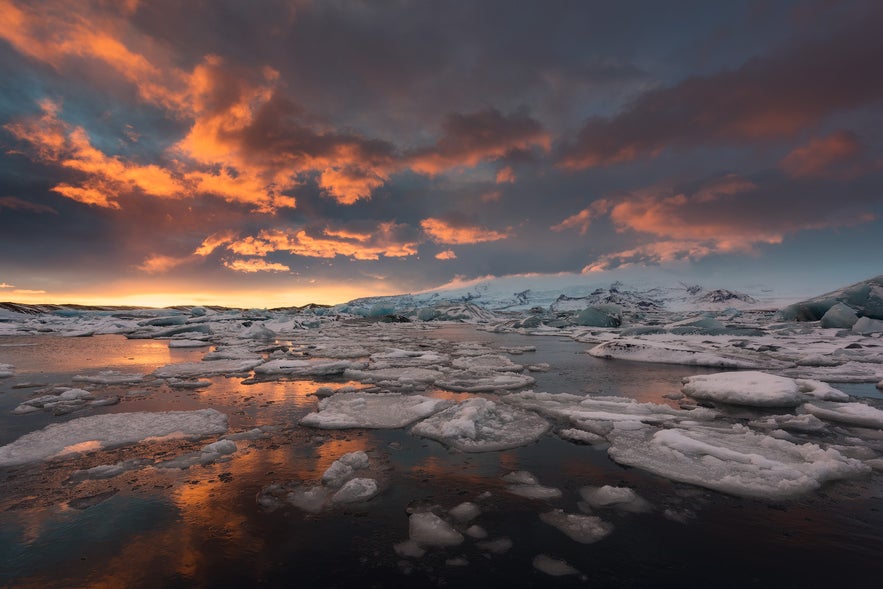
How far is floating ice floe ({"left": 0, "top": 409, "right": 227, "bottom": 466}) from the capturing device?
5.14 meters

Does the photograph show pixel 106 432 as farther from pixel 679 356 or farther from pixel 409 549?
pixel 679 356

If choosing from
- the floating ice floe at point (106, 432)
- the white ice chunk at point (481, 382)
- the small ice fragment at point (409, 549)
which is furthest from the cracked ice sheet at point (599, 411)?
the floating ice floe at point (106, 432)

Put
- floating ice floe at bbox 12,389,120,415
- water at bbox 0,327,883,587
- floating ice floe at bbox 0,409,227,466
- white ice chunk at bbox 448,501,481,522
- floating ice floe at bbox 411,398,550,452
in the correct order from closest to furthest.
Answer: water at bbox 0,327,883,587, white ice chunk at bbox 448,501,481,522, floating ice floe at bbox 0,409,227,466, floating ice floe at bbox 411,398,550,452, floating ice floe at bbox 12,389,120,415

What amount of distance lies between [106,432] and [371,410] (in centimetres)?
399

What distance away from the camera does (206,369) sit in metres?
12.2

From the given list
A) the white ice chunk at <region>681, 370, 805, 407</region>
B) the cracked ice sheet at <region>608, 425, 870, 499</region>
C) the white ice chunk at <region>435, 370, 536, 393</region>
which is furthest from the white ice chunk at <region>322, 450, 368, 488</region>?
the white ice chunk at <region>681, 370, 805, 407</region>

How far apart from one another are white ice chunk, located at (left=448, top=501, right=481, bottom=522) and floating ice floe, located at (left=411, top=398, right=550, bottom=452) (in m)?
1.56

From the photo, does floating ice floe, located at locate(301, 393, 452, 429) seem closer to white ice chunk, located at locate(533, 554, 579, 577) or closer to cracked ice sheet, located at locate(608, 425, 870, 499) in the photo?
cracked ice sheet, located at locate(608, 425, 870, 499)

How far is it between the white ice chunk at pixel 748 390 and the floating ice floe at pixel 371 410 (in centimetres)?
575

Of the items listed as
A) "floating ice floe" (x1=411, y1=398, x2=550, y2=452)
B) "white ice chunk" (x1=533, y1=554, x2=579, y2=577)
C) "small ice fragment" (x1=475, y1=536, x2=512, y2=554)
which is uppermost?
"floating ice floe" (x1=411, y1=398, x2=550, y2=452)

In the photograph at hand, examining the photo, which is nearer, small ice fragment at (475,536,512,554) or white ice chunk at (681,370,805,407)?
small ice fragment at (475,536,512,554)

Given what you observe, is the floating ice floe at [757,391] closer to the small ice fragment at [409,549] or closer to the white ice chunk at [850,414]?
the white ice chunk at [850,414]

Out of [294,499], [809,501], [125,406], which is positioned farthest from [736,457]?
[125,406]

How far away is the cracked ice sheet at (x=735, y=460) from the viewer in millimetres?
4320
